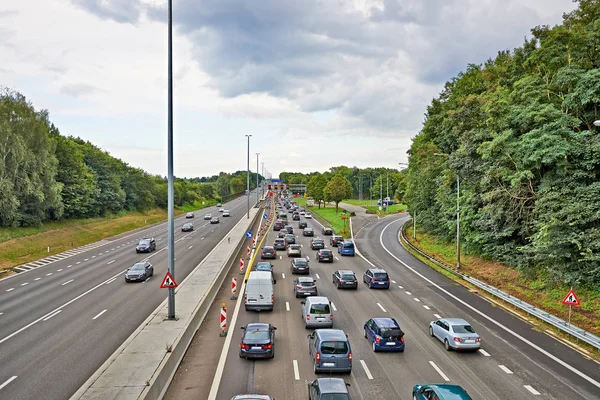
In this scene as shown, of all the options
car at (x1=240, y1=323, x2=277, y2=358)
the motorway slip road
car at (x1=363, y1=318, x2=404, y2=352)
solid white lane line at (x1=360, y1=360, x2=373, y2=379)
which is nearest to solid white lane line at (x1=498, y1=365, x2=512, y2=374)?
the motorway slip road

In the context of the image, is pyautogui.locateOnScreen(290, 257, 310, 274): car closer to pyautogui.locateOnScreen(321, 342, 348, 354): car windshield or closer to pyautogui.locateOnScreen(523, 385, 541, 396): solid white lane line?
pyautogui.locateOnScreen(321, 342, 348, 354): car windshield

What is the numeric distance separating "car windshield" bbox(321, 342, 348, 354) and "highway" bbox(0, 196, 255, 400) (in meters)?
8.20

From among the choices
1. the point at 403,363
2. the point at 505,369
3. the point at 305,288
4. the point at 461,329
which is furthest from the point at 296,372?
the point at 305,288

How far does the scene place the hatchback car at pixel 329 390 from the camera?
10.9 meters

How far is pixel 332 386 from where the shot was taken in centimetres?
1141

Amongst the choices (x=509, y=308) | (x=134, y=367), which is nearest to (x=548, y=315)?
(x=509, y=308)

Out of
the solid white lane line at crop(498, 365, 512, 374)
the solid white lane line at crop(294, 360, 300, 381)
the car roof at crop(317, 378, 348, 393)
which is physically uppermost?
the car roof at crop(317, 378, 348, 393)

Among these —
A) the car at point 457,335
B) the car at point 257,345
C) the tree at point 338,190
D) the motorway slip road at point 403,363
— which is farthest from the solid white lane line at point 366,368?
the tree at point 338,190

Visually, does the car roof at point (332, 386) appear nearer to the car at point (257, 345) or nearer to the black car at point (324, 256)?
the car at point (257, 345)

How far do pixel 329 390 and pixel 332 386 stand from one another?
0.24m

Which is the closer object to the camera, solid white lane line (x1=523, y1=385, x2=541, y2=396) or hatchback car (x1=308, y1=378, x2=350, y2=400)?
hatchback car (x1=308, y1=378, x2=350, y2=400)

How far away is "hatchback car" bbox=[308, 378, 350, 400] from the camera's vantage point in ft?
35.8

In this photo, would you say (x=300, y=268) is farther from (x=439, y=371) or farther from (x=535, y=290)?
(x=439, y=371)

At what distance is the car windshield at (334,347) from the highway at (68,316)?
26.9 ft
